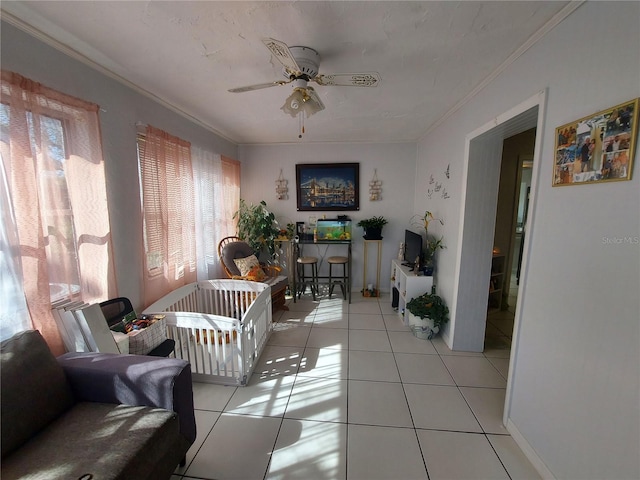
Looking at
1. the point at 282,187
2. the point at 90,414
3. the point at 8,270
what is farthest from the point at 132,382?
the point at 282,187

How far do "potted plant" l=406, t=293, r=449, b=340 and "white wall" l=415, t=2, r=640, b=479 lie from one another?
1020 mm

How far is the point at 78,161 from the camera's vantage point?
1.59 m

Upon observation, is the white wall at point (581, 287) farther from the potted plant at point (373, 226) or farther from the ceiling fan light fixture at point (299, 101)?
the potted plant at point (373, 226)

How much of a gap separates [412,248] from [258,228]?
7.19ft

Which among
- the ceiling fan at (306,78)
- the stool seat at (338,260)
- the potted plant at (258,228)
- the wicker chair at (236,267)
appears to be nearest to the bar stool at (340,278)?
the stool seat at (338,260)

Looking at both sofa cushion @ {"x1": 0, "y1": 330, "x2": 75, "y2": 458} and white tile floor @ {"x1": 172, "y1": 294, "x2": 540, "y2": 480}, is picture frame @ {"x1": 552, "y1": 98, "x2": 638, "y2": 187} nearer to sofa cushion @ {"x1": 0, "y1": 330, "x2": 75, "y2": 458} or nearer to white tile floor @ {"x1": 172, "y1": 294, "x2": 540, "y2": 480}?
white tile floor @ {"x1": 172, "y1": 294, "x2": 540, "y2": 480}

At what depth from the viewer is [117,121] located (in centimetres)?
188

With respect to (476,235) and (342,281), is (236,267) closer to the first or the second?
(342,281)

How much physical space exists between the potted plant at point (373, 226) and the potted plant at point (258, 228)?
134cm

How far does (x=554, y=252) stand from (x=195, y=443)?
2294 millimetres

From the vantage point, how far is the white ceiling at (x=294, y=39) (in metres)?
1.22

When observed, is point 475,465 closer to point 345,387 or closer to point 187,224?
point 345,387

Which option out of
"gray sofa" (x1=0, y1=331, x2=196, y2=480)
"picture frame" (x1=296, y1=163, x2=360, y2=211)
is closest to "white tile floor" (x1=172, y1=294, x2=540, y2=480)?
"gray sofa" (x1=0, y1=331, x2=196, y2=480)

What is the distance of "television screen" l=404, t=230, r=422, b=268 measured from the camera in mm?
3025
